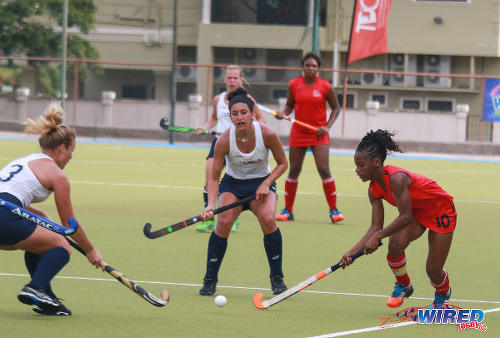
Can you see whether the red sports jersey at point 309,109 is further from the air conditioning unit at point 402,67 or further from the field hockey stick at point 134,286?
the air conditioning unit at point 402,67

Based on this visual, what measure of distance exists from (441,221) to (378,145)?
680 mm

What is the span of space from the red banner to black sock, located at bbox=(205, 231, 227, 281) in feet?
70.6

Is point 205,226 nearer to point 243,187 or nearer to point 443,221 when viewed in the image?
point 243,187

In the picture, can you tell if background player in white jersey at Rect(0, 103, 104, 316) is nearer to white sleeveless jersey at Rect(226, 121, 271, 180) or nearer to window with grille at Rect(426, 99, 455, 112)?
white sleeveless jersey at Rect(226, 121, 271, 180)

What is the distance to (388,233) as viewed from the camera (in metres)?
6.30

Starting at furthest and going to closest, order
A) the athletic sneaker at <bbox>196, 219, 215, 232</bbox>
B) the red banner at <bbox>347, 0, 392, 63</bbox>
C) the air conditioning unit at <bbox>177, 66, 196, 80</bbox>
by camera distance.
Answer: the air conditioning unit at <bbox>177, 66, 196, 80</bbox> < the red banner at <bbox>347, 0, 392, 63</bbox> < the athletic sneaker at <bbox>196, 219, 215, 232</bbox>

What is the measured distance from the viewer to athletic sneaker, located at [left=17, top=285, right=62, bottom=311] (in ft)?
19.4

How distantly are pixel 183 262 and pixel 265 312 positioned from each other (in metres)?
2.12

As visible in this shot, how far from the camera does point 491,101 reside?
1155 inches

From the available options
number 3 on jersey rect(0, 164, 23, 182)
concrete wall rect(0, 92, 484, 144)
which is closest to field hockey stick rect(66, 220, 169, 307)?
number 3 on jersey rect(0, 164, 23, 182)

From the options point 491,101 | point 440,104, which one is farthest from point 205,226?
point 440,104

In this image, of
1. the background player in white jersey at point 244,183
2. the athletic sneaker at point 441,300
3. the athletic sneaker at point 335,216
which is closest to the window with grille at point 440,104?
the athletic sneaker at point 335,216

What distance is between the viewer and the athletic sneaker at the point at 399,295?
668 centimetres

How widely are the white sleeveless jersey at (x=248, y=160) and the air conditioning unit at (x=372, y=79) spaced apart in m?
32.1
